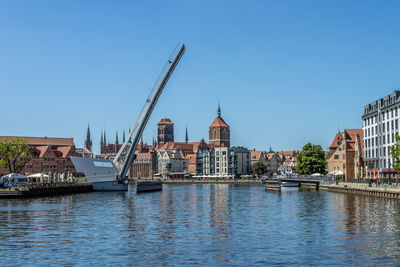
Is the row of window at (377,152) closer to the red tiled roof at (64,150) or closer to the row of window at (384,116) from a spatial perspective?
the row of window at (384,116)

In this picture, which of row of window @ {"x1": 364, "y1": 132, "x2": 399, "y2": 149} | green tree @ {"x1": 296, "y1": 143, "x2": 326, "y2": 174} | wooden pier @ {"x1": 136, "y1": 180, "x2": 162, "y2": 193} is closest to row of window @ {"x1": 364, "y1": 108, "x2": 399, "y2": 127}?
row of window @ {"x1": 364, "y1": 132, "x2": 399, "y2": 149}

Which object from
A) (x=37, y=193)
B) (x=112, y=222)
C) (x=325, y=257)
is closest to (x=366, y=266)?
(x=325, y=257)

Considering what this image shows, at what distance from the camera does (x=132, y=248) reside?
95.5 feet

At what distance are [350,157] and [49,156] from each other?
310ft

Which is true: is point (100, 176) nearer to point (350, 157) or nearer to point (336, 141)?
point (350, 157)

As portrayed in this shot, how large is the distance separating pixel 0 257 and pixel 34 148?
485 ft

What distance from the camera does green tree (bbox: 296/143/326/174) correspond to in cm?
12306

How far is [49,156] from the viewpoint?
16812 centimetres

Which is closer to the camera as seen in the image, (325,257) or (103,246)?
(325,257)

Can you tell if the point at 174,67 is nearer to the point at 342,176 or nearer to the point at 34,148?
the point at 342,176

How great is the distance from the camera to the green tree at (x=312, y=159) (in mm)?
123062

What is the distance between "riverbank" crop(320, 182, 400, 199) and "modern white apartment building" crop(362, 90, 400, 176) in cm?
775

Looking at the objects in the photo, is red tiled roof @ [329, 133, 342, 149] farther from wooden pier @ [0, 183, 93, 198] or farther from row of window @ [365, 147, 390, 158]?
wooden pier @ [0, 183, 93, 198]

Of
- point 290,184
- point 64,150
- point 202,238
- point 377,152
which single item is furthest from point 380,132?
point 64,150
